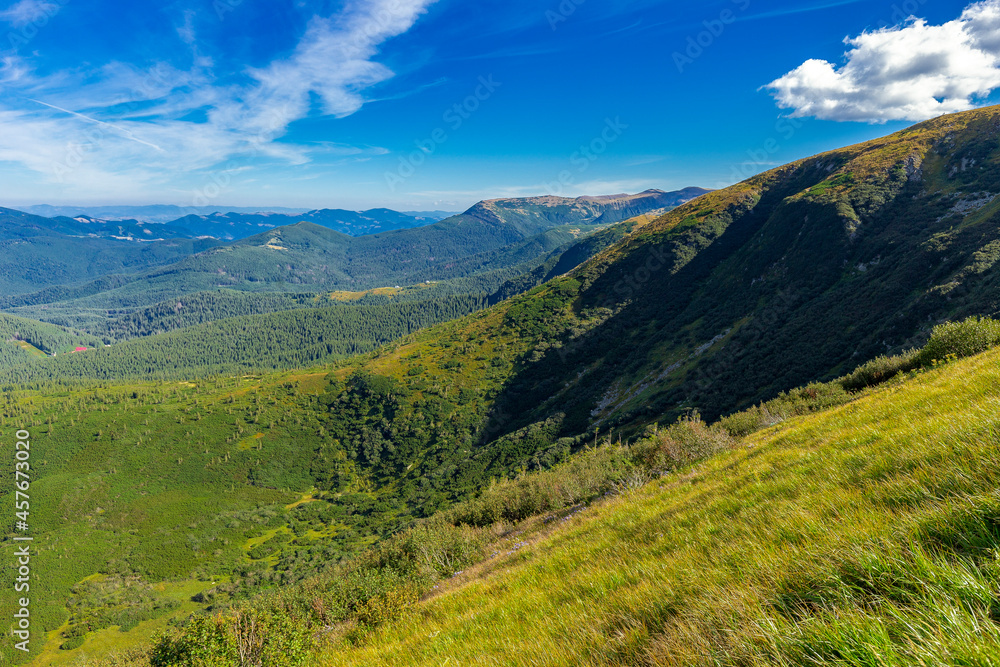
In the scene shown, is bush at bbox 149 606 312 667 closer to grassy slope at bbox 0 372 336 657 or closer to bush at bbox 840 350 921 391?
bush at bbox 840 350 921 391

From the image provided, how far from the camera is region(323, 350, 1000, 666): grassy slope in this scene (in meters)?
2.08

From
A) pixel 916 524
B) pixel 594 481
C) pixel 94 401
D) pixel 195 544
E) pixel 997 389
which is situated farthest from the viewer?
pixel 94 401

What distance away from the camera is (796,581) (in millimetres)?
3186

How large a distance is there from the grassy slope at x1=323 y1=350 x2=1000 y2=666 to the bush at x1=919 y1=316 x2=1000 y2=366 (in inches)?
718

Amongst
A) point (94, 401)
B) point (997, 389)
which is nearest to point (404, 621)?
point (997, 389)

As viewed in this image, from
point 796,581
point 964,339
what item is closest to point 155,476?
point 796,581

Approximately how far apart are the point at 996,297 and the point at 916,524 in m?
73.4

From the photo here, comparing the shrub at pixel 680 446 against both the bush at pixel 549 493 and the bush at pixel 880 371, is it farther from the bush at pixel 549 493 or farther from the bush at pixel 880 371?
the bush at pixel 880 371

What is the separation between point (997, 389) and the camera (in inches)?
324

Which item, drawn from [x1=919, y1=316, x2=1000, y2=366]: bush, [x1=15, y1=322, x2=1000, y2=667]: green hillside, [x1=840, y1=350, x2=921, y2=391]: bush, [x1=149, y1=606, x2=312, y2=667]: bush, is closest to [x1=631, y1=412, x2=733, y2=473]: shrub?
[x1=15, y1=322, x2=1000, y2=667]: green hillside

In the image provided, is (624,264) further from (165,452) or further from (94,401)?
(94,401)

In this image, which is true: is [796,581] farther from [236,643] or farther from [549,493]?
[549,493]

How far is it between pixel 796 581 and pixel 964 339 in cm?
2895

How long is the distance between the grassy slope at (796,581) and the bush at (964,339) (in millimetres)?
18240
